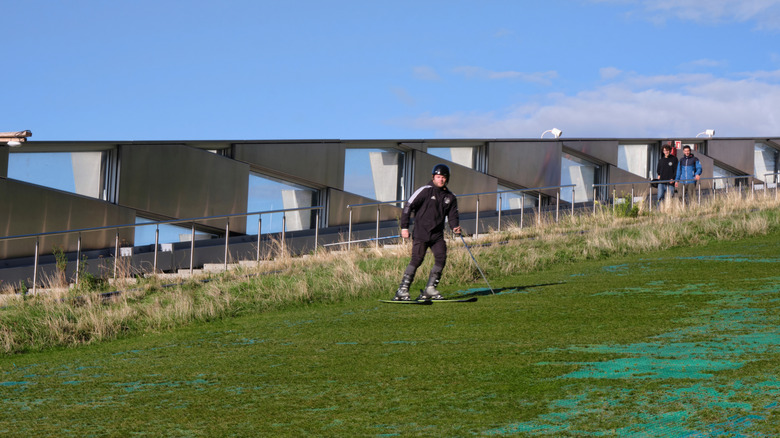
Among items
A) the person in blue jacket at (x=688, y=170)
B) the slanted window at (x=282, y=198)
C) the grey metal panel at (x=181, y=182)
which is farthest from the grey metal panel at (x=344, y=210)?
the person in blue jacket at (x=688, y=170)

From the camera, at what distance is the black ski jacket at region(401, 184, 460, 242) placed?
10.8 m

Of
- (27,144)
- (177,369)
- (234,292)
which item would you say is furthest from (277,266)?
(177,369)

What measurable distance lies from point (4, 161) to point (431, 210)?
Result: 44.8 ft

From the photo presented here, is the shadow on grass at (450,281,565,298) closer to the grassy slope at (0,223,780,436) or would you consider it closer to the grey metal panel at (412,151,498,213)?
the grassy slope at (0,223,780,436)

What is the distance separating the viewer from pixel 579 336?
763 cm

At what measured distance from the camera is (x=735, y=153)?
40.5 metres

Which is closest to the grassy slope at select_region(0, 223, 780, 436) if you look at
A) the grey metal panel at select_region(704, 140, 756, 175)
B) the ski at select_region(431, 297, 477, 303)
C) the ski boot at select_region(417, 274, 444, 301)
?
the ski at select_region(431, 297, 477, 303)

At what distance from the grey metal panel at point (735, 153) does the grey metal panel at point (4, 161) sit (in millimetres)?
31037

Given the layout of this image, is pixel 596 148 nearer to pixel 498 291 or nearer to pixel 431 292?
pixel 498 291

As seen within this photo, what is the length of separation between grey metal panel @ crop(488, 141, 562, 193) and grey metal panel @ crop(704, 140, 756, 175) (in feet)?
33.6

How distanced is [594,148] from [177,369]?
30.0 m

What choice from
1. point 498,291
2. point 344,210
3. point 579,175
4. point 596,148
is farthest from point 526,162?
point 498,291

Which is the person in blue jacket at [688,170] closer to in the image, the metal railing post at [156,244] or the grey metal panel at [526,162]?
the grey metal panel at [526,162]

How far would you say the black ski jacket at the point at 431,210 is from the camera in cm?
1077
